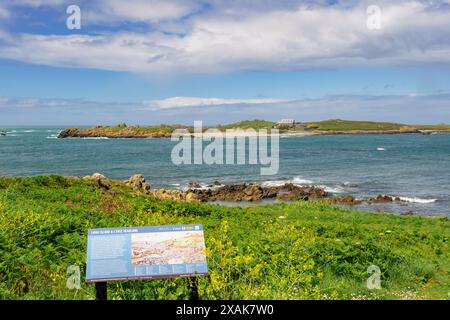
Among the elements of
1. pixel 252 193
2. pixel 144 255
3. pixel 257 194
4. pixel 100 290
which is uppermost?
pixel 144 255

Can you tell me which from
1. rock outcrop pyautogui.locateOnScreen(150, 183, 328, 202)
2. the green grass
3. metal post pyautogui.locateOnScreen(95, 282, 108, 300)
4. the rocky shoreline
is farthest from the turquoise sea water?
metal post pyautogui.locateOnScreen(95, 282, 108, 300)

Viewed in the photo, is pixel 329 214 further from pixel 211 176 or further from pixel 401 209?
pixel 211 176

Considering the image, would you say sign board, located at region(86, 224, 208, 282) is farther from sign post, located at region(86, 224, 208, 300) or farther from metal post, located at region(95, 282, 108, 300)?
metal post, located at region(95, 282, 108, 300)

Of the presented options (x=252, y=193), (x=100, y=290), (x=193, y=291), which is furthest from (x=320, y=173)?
(x=100, y=290)

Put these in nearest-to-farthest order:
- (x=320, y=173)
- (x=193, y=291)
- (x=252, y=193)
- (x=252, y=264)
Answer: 1. (x=193, y=291)
2. (x=252, y=264)
3. (x=252, y=193)
4. (x=320, y=173)

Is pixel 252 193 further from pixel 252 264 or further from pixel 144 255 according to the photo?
pixel 144 255

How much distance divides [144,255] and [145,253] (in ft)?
0.13

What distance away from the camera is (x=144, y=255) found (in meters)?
6.96

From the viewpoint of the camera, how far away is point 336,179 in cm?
5412

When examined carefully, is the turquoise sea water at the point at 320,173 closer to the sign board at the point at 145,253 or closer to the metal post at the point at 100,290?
the sign board at the point at 145,253

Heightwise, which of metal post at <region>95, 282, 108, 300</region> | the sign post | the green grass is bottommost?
the green grass

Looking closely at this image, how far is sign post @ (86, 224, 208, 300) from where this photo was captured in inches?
265

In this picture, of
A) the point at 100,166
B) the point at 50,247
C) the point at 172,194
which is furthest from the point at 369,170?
the point at 50,247
